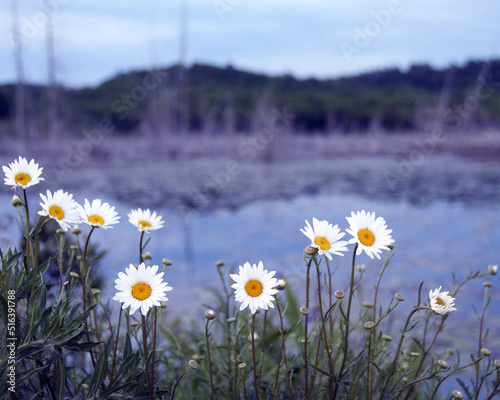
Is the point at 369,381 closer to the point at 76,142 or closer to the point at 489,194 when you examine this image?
the point at 489,194

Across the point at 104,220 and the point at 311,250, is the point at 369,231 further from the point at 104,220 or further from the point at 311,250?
the point at 104,220

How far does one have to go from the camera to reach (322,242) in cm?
109

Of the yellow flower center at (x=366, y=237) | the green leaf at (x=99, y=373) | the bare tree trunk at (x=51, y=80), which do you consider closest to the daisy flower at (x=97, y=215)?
the green leaf at (x=99, y=373)

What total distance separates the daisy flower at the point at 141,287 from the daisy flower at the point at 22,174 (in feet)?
0.97

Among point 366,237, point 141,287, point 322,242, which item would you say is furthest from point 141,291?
point 366,237

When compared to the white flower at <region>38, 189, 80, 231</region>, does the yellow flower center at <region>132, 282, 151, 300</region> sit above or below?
below

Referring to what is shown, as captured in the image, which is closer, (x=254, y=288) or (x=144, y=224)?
(x=254, y=288)

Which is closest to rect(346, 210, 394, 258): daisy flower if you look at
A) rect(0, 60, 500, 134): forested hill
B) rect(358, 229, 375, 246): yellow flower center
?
rect(358, 229, 375, 246): yellow flower center

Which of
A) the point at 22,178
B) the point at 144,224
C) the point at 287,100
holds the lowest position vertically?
the point at 144,224

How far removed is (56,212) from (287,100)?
29728 mm

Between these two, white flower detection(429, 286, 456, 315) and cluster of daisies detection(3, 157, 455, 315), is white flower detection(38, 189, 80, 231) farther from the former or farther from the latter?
white flower detection(429, 286, 456, 315)

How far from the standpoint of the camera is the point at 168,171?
10.5m

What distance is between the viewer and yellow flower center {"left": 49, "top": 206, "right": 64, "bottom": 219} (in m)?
1.13

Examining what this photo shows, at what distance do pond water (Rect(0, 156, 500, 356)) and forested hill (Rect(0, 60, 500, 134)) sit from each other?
192 inches
